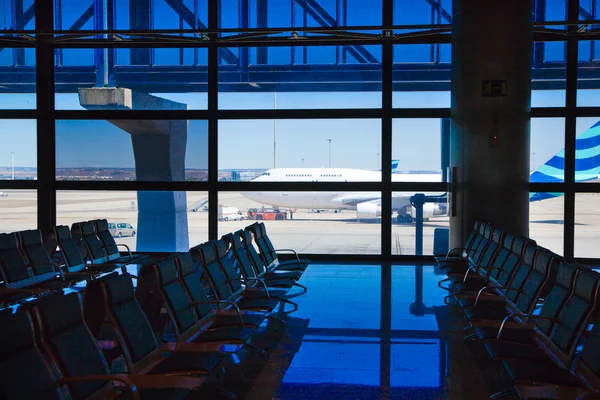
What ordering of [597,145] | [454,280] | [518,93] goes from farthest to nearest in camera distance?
[597,145], [518,93], [454,280]

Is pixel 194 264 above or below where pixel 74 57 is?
below

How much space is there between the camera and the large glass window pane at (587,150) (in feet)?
30.5

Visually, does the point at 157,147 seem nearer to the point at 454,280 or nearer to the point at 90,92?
the point at 90,92

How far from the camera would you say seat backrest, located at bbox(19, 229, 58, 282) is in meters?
5.92

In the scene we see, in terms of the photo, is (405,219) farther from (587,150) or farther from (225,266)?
(225,266)

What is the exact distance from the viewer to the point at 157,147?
405 inches

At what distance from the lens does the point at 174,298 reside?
146 inches

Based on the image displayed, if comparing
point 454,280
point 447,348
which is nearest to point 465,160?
point 454,280

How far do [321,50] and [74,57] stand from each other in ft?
13.9

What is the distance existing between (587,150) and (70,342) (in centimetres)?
890

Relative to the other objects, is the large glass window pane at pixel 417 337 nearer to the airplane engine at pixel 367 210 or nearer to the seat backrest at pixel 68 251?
the airplane engine at pixel 367 210

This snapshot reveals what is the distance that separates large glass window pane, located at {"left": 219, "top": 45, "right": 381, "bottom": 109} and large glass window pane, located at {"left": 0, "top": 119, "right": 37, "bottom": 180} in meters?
3.37

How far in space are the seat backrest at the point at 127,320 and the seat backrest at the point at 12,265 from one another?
2866mm

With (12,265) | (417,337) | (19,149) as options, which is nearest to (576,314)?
(417,337)
